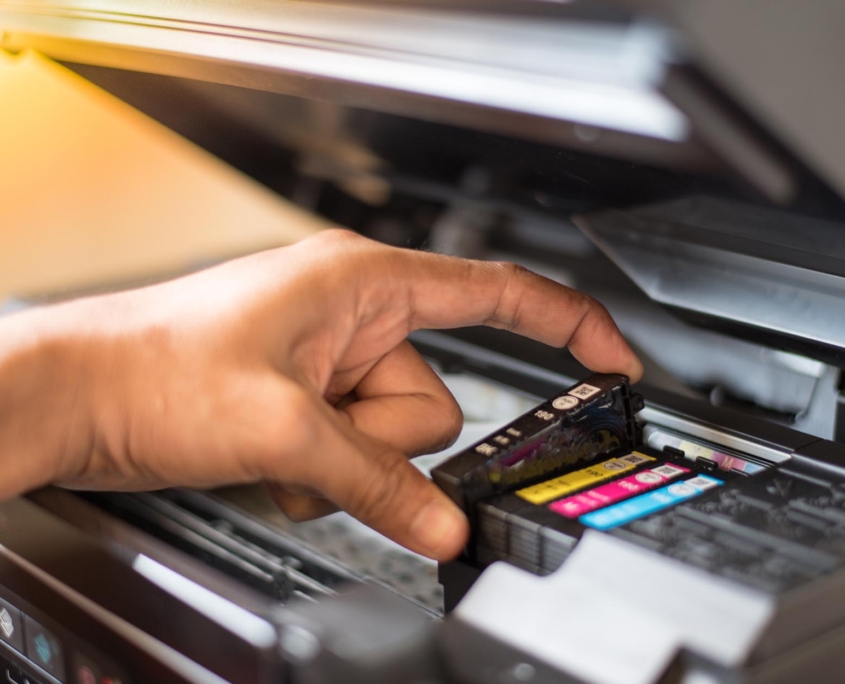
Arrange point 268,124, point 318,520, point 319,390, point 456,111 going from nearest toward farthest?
point 456,111 < point 319,390 < point 318,520 < point 268,124

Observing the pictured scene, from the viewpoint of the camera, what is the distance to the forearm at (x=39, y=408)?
27.5 inches

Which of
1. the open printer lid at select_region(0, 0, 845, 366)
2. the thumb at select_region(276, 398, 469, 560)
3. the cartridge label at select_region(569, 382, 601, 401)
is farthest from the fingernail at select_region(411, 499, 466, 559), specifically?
the open printer lid at select_region(0, 0, 845, 366)

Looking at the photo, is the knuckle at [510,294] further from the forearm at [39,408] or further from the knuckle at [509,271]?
the forearm at [39,408]

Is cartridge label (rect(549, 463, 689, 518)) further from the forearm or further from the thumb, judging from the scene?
the forearm

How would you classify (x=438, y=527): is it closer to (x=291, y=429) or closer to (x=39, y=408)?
(x=291, y=429)

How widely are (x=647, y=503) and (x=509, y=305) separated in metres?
0.25

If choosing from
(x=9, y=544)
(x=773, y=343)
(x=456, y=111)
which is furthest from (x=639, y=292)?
(x=9, y=544)

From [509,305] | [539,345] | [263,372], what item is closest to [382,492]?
[263,372]

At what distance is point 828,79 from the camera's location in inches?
18.2

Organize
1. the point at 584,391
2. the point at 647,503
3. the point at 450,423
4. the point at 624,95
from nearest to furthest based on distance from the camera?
the point at 624,95, the point at 647,503, the point at 584,391, the point at 450,423

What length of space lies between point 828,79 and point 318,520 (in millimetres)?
636

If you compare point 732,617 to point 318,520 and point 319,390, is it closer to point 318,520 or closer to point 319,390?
point 319,390

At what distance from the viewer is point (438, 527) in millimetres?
642

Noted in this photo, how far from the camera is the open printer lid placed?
0.45 m
